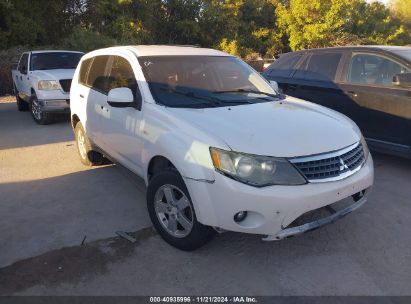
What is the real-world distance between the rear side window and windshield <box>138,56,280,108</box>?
8.90ft

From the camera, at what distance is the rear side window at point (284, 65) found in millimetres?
7488

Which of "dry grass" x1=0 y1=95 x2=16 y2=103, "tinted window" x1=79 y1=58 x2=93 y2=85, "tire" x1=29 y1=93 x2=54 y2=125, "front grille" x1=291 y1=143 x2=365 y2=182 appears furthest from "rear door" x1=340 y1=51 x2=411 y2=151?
"dry grass" x1=0 y1=95 x2=16 y2=103

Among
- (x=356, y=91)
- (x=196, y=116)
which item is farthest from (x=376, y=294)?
(x=356, y=91)

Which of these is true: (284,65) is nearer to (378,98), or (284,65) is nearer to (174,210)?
(378,98)

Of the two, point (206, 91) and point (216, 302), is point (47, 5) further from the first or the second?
point (216, 302)

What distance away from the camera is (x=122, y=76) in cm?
468

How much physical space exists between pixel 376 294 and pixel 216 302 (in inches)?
46.7

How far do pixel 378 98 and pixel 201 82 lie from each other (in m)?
2.82

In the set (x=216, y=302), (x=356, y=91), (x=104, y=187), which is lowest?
(x=104, y=187)

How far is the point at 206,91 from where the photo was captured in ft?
14.2

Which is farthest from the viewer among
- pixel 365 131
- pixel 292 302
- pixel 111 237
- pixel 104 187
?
pixel 365 131

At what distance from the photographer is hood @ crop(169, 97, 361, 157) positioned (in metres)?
3.23

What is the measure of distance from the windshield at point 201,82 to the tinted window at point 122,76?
0.61 ft

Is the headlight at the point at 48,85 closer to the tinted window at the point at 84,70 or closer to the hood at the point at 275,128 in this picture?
the tinted window at the point at 84,70
